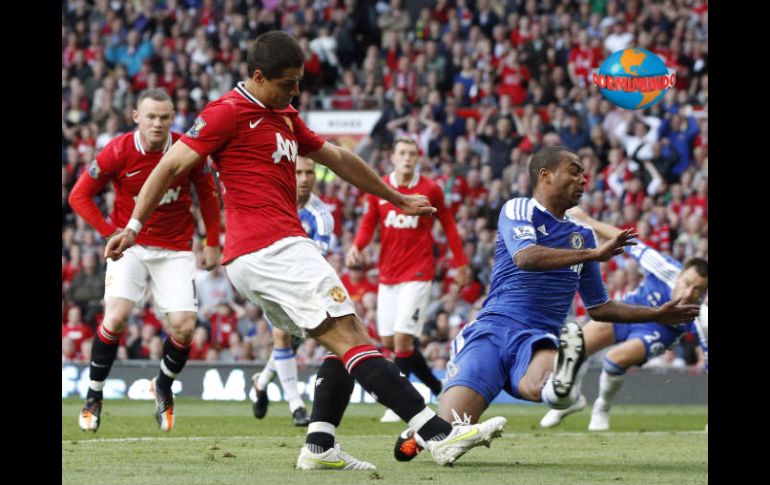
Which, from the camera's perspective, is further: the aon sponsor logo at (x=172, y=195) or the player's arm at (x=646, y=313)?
the aon sponsor logo at (x=172, y=195)

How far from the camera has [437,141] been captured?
22734mm

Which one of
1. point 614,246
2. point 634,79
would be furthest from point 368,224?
point 614,246

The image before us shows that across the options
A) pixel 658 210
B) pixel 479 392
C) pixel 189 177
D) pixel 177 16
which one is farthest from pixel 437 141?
pixel 479 392

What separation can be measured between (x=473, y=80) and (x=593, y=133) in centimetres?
328

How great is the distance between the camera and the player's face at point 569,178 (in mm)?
8227

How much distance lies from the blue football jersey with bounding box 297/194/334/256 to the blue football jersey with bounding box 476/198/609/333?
12.7 ft

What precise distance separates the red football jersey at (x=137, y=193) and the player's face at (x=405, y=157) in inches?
141

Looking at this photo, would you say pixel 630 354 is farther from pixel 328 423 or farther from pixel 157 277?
pixel 328 423

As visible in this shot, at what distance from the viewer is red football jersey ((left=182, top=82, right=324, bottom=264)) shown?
7.05 metres

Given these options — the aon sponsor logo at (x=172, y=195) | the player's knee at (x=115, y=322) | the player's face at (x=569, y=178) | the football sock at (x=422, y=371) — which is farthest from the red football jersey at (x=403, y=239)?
the player's face at (x=569, y=178)

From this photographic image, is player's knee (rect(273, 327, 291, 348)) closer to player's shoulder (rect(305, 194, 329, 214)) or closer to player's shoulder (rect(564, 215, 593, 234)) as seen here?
player's shoulder (rect(305, 194, 329, 214))

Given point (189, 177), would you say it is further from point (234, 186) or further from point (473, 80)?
point (473, 80)

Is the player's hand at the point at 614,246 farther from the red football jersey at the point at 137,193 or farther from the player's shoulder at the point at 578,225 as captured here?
the red football jersey at the point at 137,193

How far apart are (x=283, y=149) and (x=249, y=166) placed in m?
0.24
